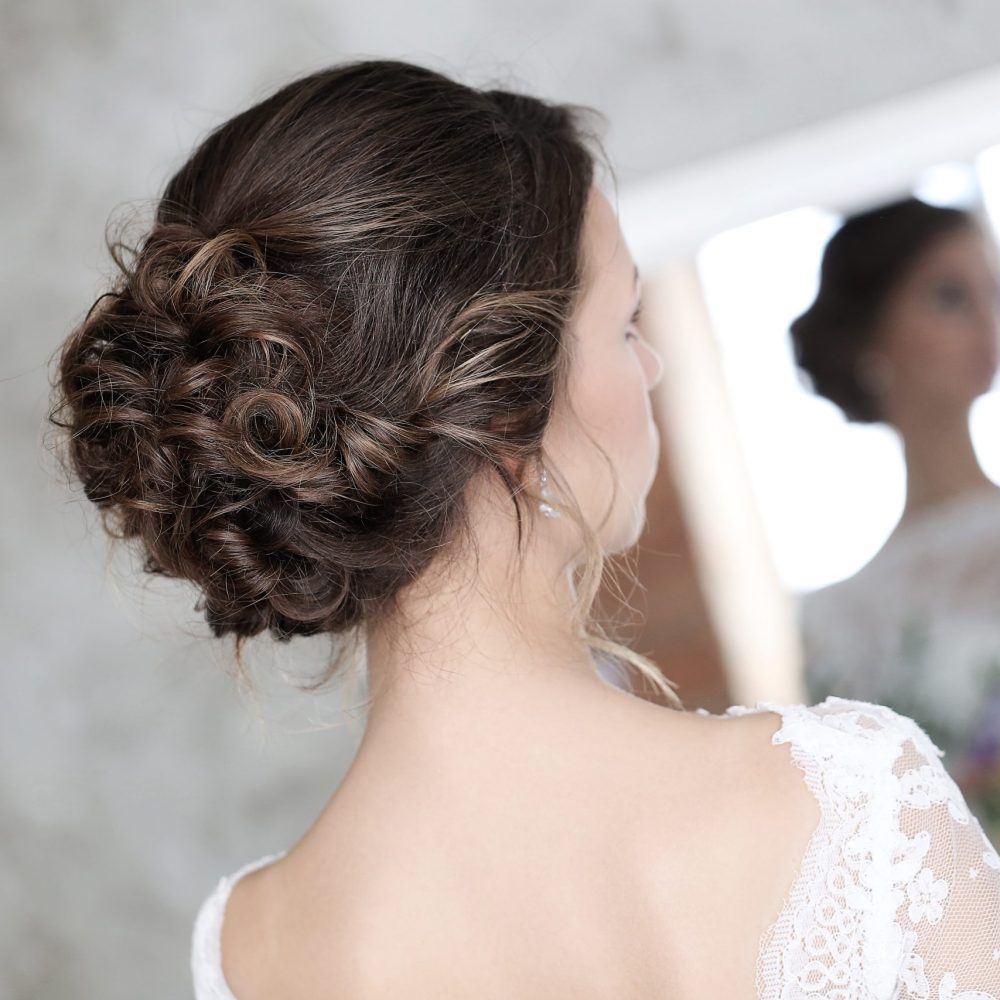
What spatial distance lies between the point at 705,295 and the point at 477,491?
100 centimetres

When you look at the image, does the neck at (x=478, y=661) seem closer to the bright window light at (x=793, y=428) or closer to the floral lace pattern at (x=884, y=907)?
the floral lace pattern at (x=884, y=907)

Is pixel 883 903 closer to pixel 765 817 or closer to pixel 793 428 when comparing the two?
pixel 765 817

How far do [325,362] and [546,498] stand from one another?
23cm

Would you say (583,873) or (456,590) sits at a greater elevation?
(456,590)

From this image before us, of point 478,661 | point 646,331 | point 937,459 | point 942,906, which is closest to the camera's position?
point 942,906

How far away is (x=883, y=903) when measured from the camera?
0.82 m

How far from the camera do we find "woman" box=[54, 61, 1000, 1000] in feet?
2.72

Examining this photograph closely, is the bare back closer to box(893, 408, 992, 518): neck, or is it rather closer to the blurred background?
the blurred background

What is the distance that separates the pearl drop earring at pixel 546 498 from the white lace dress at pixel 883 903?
0.30 metres

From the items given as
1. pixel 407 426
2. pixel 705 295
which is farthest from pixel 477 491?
pixel 705 295

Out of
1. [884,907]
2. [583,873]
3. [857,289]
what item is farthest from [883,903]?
[857,289]

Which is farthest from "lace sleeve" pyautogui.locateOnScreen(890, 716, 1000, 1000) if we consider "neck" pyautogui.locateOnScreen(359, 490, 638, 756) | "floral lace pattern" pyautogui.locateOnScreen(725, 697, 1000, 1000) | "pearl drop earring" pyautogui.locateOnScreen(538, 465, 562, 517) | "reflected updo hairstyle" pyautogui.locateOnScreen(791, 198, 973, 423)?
"reflected updo hairstyle" pyautogui.locateOnScreen(791, 198, 973, 423)

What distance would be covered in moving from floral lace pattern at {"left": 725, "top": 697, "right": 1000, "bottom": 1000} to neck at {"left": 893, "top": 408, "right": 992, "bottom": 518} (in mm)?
915

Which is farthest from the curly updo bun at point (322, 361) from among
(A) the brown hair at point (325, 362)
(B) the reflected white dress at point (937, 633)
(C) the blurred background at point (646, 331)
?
(B) the reflected white dress at point (937, 633)
